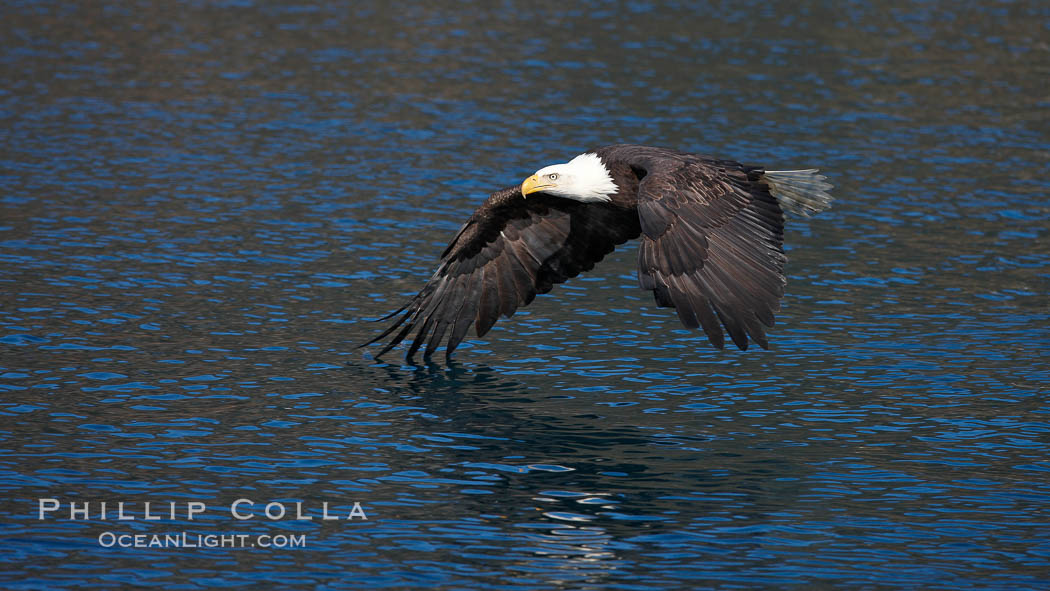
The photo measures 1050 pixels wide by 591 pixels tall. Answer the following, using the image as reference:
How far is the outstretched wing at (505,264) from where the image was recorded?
10.6m

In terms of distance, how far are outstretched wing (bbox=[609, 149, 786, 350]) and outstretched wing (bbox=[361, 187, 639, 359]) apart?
1.34 m

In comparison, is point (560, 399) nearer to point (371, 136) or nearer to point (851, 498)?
point (851, 498)

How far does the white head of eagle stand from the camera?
9773mm

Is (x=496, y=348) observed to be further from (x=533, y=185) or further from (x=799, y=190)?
(x=799, y=190)

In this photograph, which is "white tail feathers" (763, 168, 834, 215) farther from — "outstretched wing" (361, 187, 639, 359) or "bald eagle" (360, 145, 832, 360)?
"outstretched wing" (361, 187, 639, 359)

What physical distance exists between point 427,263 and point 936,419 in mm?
5617

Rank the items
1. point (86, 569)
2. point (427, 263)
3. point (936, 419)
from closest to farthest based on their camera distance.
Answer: point (86, 569)
point (936, 419)
point (427, 263)

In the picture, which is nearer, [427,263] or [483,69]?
[427,263]

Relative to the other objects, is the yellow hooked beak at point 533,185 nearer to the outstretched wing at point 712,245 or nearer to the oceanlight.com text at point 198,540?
the outstretched wing at point 712,245

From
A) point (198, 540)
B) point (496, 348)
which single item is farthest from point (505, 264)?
point (198, 540)

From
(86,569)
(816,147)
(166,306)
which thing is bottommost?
(86,569)

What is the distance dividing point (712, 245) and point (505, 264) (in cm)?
258

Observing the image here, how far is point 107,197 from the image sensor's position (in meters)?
15.6

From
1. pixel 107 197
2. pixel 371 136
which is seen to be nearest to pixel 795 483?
pixel 107 197
